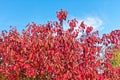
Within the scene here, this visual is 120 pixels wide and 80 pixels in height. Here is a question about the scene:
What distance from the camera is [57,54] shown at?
14.0m

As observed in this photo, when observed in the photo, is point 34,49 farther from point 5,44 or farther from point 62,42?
point 5,44

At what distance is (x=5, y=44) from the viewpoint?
16.0m

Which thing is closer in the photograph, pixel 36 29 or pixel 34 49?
pixel 34 49

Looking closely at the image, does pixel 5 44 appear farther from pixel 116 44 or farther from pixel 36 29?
pixel 116 44

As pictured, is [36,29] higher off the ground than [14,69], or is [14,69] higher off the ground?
[36,29]

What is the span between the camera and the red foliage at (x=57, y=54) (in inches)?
552

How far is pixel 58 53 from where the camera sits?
46.2 ft

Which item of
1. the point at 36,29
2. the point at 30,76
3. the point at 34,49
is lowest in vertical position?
the point at 30,76

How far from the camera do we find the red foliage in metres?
14.0

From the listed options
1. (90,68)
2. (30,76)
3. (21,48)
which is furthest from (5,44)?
(90,68)

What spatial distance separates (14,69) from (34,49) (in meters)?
1.27

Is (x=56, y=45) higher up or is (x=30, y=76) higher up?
(x=56, y=45)

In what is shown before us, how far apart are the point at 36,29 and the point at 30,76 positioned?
7.45 ft

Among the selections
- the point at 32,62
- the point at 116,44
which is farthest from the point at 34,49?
the point at 116,44
